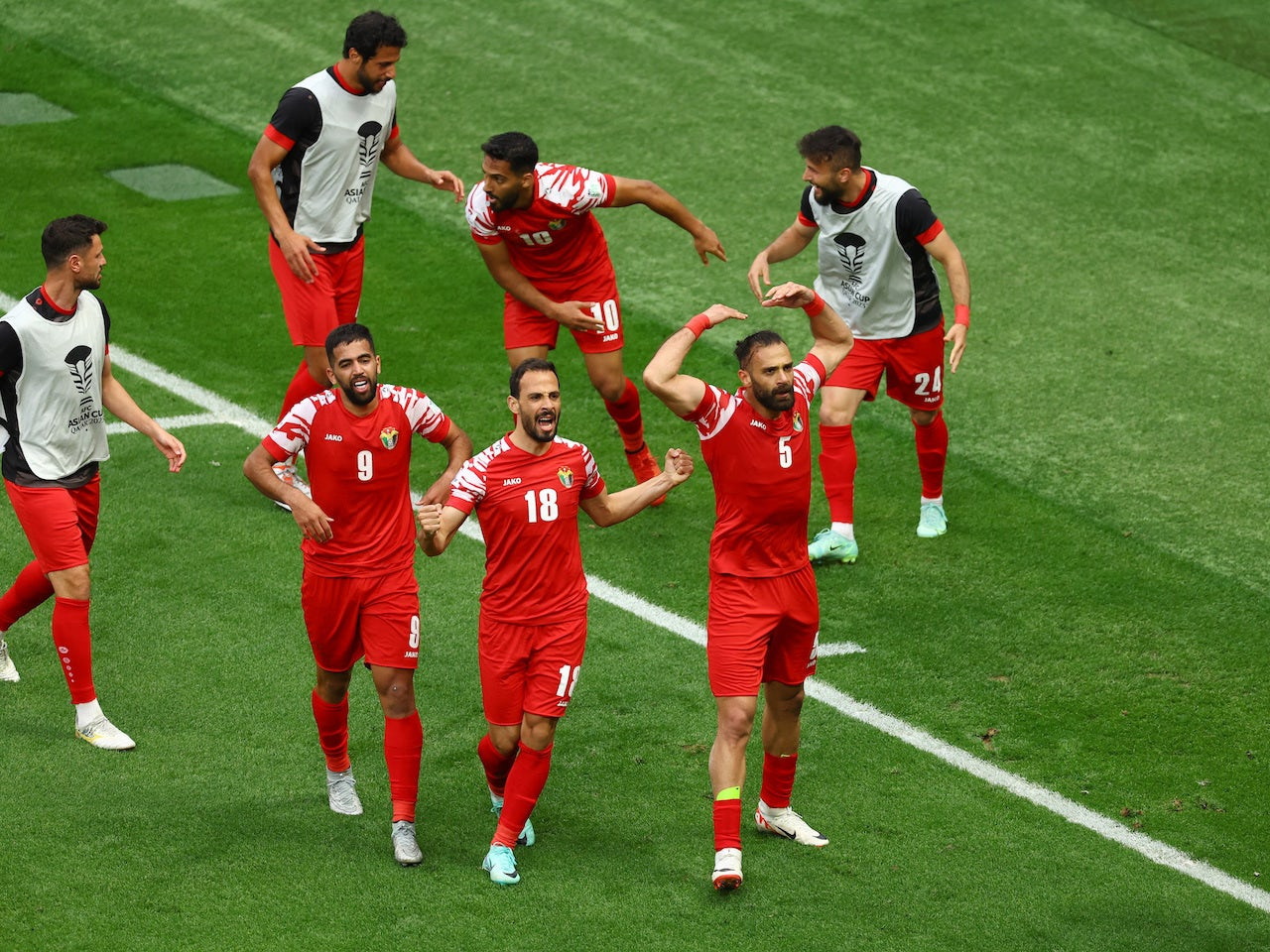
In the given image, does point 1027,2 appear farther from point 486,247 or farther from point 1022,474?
point 486,247

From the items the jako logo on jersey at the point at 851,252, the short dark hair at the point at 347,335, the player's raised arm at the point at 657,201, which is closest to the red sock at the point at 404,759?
the short dark hair at the point at 347,335

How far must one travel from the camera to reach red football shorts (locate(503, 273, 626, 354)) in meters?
9.77

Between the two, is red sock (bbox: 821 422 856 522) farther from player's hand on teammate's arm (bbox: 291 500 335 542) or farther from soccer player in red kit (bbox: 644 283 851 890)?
player's hand on teammate's arm (bbox: 291 500 335 542)

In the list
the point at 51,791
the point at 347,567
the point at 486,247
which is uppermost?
the point at 486,247

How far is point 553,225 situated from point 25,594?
11.5ft

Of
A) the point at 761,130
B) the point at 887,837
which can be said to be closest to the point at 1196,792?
the point at 887,837

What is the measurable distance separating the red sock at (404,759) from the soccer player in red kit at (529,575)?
13.6 inches

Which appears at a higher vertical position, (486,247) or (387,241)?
(486,247)

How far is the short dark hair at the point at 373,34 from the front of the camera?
9.37 meters

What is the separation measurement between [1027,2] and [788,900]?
14.7 m

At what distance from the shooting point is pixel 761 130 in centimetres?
1611

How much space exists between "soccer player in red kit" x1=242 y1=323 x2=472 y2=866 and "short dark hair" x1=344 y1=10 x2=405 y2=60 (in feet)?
9.86

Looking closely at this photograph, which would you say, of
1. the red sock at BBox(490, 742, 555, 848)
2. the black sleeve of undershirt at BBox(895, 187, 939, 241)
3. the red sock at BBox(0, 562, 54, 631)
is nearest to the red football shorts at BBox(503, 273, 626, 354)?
the black sleeve of undershirt at BBox(895, 187, 939, 241)

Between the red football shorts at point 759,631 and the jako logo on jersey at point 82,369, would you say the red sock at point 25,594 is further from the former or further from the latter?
the red football shorts at point 759,631
